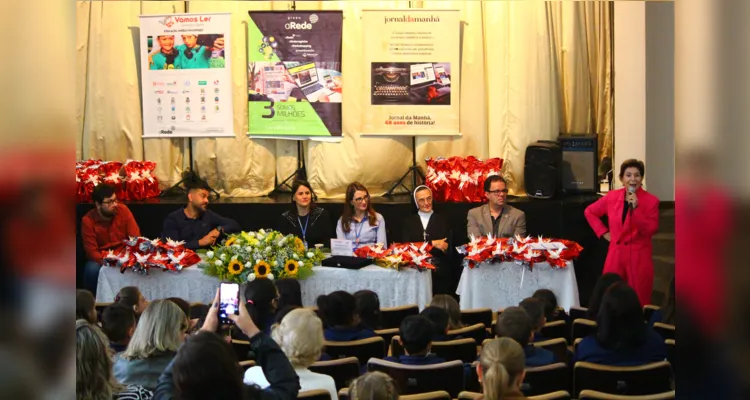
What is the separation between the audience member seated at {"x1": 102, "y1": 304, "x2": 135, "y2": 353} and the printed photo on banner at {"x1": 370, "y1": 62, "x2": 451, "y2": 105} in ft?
18.9

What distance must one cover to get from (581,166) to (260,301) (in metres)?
4.90

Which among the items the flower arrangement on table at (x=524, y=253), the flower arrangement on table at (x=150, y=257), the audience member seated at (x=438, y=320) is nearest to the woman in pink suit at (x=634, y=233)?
the flower arrangement on table at (x=524, y=253)

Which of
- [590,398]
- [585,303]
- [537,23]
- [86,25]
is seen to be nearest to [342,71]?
[537,23]

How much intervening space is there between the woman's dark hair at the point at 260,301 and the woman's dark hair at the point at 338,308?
54cm

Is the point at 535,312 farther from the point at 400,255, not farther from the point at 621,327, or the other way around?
the point at 400,255

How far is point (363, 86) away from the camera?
969 cm

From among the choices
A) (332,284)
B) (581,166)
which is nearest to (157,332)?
(332,284)

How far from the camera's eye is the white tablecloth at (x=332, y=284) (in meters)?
6.48

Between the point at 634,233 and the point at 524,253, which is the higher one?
the point at 634,233

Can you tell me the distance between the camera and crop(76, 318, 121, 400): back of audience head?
114 inches

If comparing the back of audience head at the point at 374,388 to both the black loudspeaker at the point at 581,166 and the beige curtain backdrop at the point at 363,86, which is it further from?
the beige curtain backdrop at the point at 363,86

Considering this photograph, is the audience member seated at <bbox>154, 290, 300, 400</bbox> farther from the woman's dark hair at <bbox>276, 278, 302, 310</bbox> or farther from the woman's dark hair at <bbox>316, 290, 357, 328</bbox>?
the woman's dark hair at <bbox>276, 278, 302, 310</bbox>

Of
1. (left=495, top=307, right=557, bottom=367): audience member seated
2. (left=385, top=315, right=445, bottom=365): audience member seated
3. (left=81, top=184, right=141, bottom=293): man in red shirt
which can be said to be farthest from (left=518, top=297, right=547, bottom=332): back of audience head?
(left=81, top=184, right=141, bottom=293): man in red shirt
